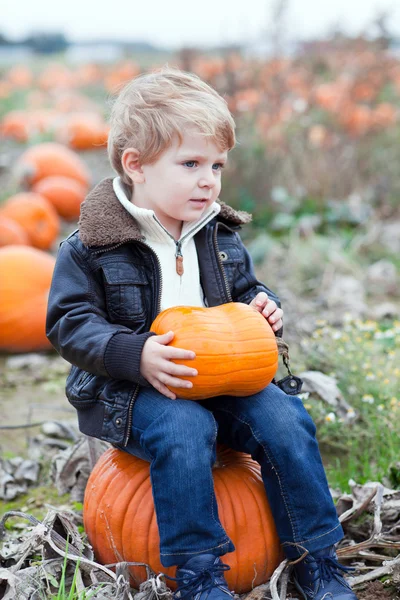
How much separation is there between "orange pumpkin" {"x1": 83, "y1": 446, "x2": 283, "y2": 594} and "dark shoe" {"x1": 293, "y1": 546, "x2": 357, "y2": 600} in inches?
5.0

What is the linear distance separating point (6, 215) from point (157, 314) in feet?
13.6

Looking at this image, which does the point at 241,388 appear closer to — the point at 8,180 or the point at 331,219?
the point at 331,219

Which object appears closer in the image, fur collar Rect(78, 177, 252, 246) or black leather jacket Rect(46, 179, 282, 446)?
black leather jacket Rect(46, 179, 282, 446)

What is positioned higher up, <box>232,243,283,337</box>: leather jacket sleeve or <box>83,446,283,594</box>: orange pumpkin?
<box>232,243,283,337</box>: leather jacket sleeve

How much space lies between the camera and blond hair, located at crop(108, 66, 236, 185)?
8.18 ft

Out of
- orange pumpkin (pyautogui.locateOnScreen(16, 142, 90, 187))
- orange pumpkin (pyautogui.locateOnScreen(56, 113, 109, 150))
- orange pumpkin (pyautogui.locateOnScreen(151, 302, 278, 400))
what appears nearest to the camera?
orange pumpkin (pyautogui.locateOnScreen(151, 302, 278, 400))

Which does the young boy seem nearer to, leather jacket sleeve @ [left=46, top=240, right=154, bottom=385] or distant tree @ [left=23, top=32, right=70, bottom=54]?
leather jacket sleeve @ [left=46, top=240, right=154, bottom=385]

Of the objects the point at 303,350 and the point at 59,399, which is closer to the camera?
the point at 303,350

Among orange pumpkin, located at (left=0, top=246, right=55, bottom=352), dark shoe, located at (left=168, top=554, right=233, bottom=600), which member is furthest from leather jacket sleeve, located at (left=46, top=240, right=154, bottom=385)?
orange pumpkin, located at (left=0, top=246, right=55, bottom=352)

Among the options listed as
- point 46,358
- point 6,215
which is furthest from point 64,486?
point 6,215

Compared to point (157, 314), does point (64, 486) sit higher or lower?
lower

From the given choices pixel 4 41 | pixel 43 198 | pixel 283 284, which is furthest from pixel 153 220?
pixel 4 41

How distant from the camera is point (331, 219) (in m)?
7.16

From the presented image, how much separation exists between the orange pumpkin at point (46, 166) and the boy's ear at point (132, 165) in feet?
17.5
